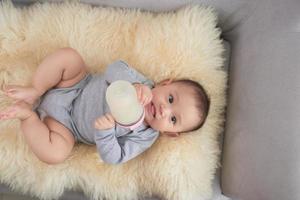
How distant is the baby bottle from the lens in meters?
0.91

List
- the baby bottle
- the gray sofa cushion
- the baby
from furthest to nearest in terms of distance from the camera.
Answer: the baby < the gray sofa cushion < the baby bottle

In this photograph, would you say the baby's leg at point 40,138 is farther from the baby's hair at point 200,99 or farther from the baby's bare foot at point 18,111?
the baby's hair at point 200,99

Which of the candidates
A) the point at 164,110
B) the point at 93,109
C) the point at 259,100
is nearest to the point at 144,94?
the point at 164,110

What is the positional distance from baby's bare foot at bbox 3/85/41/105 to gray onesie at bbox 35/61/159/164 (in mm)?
51

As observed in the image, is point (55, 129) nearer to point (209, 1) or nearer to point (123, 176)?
point (123, 176)

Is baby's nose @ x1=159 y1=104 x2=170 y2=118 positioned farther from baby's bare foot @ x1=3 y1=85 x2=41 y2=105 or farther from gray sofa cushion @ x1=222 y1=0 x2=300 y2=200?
baby's bare foot @ x1=3 y1=85 x2=41 y2=105

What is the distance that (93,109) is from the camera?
1233 mm

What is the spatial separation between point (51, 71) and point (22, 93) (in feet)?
0.33

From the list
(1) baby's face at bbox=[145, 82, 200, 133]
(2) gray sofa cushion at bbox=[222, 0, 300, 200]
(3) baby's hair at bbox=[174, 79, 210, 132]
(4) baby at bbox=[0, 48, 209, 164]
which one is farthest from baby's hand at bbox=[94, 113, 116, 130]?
(2) gray sofa cushion at bbox=[222, 0, 300, 200]

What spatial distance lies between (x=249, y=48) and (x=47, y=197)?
73 centimetres

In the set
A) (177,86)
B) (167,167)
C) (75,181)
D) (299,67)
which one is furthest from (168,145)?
(299,67)

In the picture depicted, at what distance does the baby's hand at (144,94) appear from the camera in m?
1.11

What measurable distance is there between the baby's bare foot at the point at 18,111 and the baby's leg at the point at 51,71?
0.03 metres

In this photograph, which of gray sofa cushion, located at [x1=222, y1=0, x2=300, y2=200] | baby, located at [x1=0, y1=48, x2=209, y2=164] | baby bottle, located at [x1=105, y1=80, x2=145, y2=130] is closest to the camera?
baby bottle, located at [x1=105, y1=80, x2=145, y2=130]
